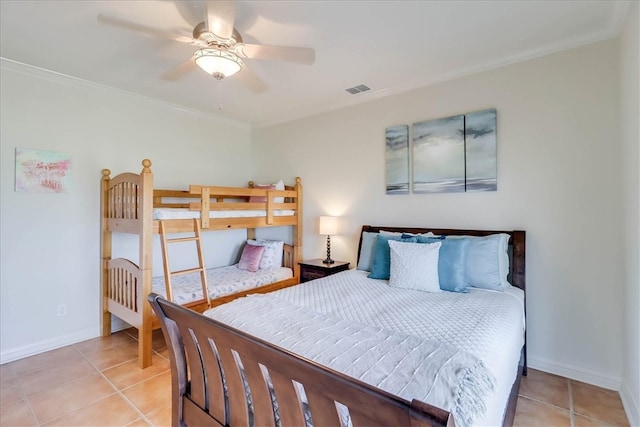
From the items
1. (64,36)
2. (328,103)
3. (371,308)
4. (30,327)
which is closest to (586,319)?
(371,308)

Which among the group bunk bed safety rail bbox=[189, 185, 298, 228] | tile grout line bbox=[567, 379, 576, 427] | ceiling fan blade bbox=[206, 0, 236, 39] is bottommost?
tile grout line bbox=[567, 379, 576, 427]

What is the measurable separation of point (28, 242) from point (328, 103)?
338 centimetres

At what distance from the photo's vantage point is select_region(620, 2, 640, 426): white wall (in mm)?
1846

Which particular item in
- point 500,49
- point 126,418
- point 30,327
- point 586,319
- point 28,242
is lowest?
point 126,418

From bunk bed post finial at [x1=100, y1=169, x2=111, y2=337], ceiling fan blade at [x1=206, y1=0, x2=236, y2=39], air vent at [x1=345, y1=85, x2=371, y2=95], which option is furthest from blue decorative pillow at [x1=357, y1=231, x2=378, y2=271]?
bunk bed post finial at [x1=100, y1=169, x2=111, y2=337]

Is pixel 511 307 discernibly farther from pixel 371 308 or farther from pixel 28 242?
pixel 28 242

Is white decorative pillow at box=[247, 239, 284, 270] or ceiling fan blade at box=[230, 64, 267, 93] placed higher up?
ceiling fan blade at box=[230, 64, 267, 93]

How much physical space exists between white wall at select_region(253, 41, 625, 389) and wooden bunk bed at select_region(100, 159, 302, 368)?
68.8 inches

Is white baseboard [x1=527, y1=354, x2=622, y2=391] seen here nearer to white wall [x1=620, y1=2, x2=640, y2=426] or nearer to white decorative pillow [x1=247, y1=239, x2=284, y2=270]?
white wall [x1=620, y1=2, x2=640, y2=426]

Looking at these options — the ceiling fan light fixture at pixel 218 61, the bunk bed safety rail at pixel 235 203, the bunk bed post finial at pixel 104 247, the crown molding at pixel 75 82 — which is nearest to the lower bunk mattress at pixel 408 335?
the bunk bed safety rail at pixel 235 203

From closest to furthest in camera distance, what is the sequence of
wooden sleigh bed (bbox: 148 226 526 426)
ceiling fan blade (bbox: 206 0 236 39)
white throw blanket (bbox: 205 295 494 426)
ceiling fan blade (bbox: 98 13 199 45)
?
wooden sleigh bed (bbox: 148 226 526 426), white throw blanket (bbox: 205 295 494 426), ceiling fan blade (bbox: 206 0 236 39), ceiling fan blade (bbox: 98 13 199 45)

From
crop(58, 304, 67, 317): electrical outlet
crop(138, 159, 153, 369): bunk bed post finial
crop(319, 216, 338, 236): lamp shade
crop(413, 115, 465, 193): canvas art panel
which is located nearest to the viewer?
crop(138, 159, 153, 369): bunk bed post finial

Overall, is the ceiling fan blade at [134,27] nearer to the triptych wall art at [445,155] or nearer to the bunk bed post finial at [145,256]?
the bunk bed post finial at [145,256]

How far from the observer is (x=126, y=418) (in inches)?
78.7
